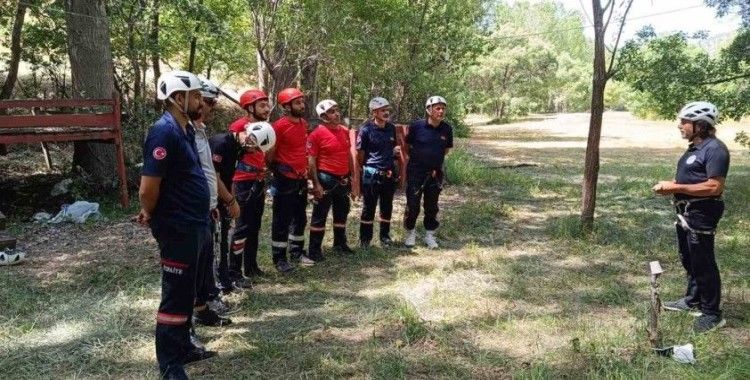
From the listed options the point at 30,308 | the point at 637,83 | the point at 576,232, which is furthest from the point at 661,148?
the point at 30,308

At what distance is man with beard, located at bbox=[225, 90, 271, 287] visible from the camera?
15.8ft

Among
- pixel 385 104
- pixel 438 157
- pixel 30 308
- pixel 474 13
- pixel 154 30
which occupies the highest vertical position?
pixel 474 13

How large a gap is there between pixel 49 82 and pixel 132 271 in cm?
1055

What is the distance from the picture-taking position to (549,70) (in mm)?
50281

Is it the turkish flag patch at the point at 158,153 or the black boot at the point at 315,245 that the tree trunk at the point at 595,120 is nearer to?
the black boot at the point at 315,245

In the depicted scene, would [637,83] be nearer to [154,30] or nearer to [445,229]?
[445,229]

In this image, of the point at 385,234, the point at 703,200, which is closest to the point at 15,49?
the point at 385,234

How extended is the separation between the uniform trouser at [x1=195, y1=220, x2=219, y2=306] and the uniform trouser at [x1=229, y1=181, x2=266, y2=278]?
2.17 feet

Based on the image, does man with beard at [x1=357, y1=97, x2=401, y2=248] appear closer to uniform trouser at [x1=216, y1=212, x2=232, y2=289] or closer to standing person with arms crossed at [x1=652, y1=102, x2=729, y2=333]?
uniform trouser at [x1=216, y1=212, x2=232, y2=289]

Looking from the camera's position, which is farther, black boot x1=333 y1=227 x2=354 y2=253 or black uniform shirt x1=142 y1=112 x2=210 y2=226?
black boot x1=333 y1=227 x2=354 y2=253

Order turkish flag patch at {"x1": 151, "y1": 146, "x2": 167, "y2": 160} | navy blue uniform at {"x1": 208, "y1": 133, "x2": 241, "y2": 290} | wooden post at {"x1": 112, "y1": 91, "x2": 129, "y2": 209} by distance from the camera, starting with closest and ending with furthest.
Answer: turkish flag patch at {"x1": 151, "y1": 146, "x2": 167, "y2": 160} < navy blue uniform at {"x1": 208, "y1": 133, "x2": 241, "y2": 290} < wooden post at {"x1": 112, "y1": 91, "x2": 129, "y2": 209}

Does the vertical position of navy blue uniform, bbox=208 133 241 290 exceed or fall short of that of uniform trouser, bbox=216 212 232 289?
it exceeds it

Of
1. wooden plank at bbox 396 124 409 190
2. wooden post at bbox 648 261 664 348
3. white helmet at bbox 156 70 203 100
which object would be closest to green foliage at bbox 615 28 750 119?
wooden plank at bbox 396 124 409 190

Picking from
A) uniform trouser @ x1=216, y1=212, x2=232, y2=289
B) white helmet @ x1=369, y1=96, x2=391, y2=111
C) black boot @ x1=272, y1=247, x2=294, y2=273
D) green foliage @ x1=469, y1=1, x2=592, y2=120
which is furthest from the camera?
green foliage @ x1=469, y1=1, x2=592, y2=120
